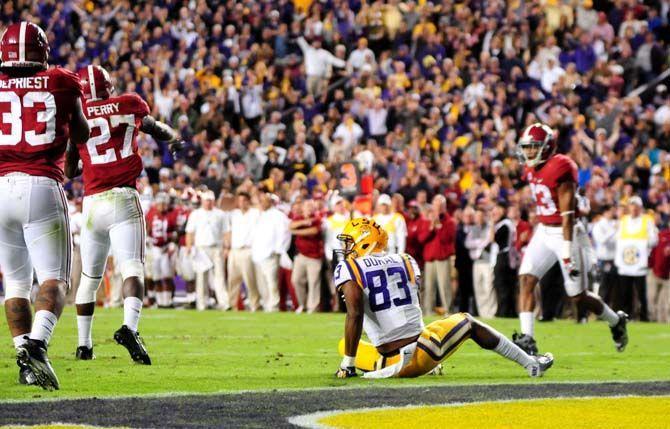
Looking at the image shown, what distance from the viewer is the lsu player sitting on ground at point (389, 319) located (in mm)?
8109

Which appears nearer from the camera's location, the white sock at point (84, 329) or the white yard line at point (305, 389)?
the white yard line at point (305, 389)

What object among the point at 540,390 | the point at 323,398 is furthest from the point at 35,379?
the point at 540,390

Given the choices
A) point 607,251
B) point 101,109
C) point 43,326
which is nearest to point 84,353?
point 101,109

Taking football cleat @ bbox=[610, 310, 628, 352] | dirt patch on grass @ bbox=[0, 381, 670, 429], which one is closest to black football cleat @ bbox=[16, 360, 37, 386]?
dirt patch on grass @ bbox=[0, 381, 670, 429]

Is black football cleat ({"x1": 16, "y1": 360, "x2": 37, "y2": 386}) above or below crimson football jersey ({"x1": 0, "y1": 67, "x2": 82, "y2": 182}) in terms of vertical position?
below

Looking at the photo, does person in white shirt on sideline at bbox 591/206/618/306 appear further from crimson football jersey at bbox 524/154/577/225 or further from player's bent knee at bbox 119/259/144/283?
player's bent knee at bbox 119/259/144/283

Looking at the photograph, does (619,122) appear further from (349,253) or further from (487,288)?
(349,253)

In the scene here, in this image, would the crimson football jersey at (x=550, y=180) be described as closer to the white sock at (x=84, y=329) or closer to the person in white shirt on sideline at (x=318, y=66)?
the white sock at (x=84, y=329)

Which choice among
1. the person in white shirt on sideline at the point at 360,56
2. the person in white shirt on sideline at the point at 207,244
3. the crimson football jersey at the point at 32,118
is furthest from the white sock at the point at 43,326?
the person in white shirt on sideline at the point at 360,56

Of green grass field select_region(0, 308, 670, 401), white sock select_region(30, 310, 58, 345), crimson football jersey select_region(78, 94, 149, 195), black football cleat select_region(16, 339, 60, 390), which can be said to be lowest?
green grass field select_region(0, 308, 670, 401)

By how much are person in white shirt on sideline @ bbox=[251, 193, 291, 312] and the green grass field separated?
3.50 m

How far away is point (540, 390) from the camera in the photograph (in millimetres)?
7785

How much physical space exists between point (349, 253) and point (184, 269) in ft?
39.8

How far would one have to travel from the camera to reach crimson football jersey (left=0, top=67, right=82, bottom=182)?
7473mm
